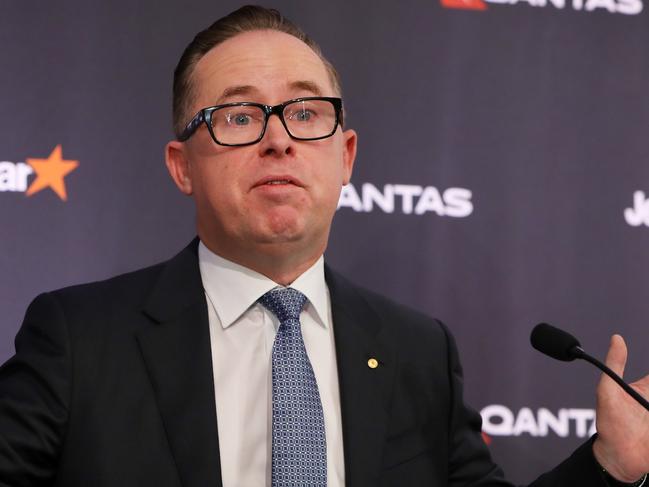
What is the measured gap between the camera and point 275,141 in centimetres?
173

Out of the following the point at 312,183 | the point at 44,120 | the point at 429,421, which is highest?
the point at 44,120

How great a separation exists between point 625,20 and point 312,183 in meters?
1.31

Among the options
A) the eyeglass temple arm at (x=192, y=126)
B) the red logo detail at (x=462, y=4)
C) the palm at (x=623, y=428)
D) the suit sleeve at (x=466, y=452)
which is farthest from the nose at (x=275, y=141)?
the red logo detail at (x=462, y=4)

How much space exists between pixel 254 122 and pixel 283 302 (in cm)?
35

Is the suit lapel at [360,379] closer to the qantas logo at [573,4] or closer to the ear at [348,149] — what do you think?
the ear at [348,149]

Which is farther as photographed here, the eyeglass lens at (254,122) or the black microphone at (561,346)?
the eyeglass lens at (254,122)

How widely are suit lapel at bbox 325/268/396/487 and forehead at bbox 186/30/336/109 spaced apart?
419mm

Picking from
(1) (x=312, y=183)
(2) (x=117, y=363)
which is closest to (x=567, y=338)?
(1) (x=312, y=183)

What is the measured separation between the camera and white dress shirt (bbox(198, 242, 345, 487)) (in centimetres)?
168

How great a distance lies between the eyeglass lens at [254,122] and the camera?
1763 millimetres

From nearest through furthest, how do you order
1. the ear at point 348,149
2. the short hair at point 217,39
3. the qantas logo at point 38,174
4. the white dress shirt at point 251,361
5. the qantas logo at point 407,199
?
the white dress shirt at point 251,361
the short hair at point 217,39
the ear at point 348,149
the qantas logo at point 38,174
the qantas logo at point 407,199

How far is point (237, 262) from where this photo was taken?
1.86 metres

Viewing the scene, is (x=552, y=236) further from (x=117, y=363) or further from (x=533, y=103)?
(x=117, y=363)

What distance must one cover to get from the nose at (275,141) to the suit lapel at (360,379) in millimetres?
356
